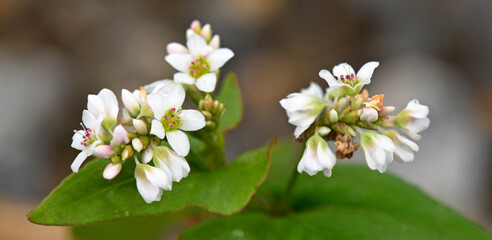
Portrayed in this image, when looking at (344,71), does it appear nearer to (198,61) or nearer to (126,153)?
(198,61)

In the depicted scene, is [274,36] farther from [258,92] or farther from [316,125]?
[316,125]

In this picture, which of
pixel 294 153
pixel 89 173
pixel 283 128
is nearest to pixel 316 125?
pixel 89 173

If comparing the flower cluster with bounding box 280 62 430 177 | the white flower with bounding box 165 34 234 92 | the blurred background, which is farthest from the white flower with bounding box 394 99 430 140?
the blurred background

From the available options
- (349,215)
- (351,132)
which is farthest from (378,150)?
(349,215)

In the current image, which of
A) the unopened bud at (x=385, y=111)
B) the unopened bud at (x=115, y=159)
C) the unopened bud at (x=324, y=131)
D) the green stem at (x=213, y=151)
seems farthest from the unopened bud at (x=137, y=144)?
the unopened bud at (x=385, y=111)

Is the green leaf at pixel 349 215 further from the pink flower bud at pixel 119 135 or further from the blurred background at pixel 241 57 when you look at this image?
the blurred background at pixel 241 57
